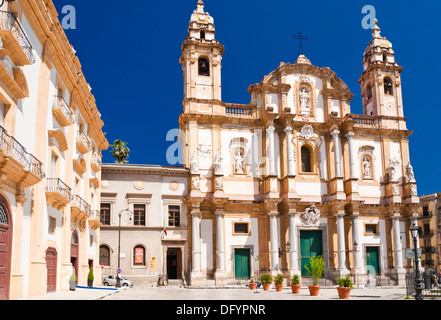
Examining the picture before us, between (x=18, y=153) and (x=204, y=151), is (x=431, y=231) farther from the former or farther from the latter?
(x=18, y=153)

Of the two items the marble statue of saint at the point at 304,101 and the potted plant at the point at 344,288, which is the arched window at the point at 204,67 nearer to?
the marble statue of saint at the point at 304,101

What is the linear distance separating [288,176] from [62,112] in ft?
75.1

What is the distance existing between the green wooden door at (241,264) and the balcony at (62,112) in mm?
20213

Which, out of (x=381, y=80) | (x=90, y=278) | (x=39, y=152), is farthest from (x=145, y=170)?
(x=381, y=80)

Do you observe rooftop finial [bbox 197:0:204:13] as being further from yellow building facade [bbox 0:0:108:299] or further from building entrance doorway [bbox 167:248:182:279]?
building entrance doorway [bbox 167:248:182:279]

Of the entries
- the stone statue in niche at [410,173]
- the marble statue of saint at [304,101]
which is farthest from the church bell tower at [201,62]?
the stone statue in niche at [410,173]

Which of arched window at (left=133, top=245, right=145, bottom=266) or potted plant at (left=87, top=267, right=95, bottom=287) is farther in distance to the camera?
arched window at (left=133, top=245, right=145, bottom=266)

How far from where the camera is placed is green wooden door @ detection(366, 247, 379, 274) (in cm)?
4175

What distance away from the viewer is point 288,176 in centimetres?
4041

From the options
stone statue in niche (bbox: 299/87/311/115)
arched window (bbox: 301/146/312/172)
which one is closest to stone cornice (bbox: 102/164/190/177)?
arched window (bbox: 301/146/312/172)

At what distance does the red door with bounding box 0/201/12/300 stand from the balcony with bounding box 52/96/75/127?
6656 millimetres
